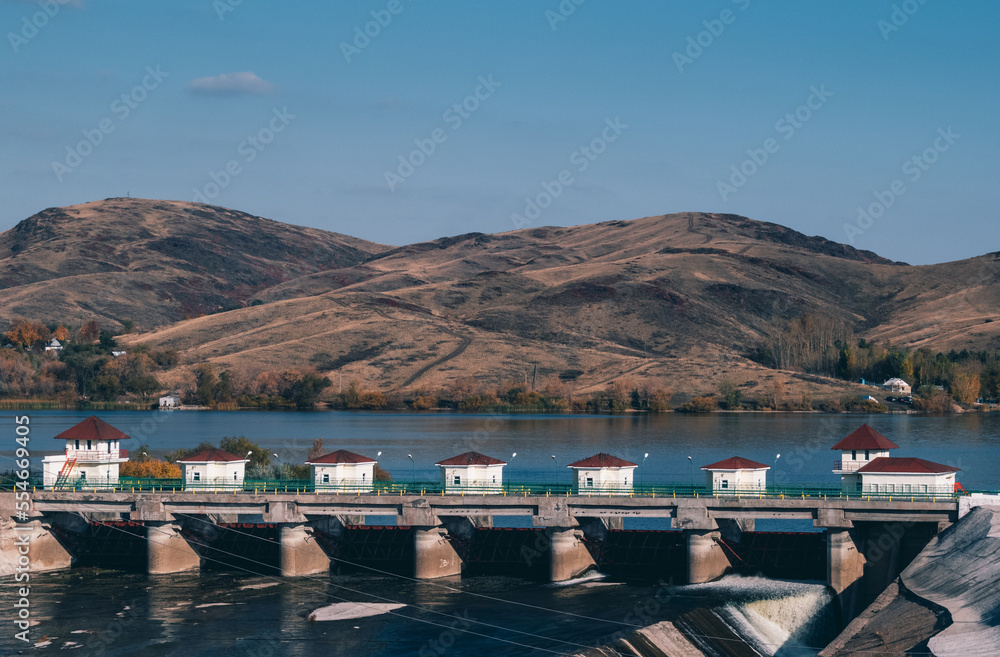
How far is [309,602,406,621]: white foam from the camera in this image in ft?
202

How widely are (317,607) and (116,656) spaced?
39.7ft

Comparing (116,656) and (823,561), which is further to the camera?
(823,561)

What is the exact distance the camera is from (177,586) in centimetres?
6931

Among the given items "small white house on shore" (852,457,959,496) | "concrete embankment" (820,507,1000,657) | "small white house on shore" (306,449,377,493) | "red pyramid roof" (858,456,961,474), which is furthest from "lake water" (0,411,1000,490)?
"concrete embankment" (820,507,1000,657)

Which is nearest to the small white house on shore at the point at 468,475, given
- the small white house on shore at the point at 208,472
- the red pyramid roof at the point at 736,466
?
the red pyramid roof at the point at 736,466

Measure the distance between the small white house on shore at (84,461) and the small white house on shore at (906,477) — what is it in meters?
50.1

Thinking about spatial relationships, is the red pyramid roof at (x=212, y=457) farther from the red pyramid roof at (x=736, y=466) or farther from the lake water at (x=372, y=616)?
the red pyramid roof at (x=736, y=466)

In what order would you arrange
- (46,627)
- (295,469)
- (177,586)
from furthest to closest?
(295,469)
(177,586)
(46,627)

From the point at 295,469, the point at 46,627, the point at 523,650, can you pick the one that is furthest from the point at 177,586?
the point at 295,469

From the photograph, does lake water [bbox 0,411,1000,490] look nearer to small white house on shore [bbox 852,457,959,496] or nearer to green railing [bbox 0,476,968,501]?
green railing [bbox 0,476,968,501]

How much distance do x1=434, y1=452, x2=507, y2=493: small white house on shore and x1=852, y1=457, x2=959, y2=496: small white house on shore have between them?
73.7ft

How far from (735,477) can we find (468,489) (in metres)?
16.9

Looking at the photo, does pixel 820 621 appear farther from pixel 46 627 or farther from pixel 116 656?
pixel 46 627

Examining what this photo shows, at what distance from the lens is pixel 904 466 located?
219 ft
